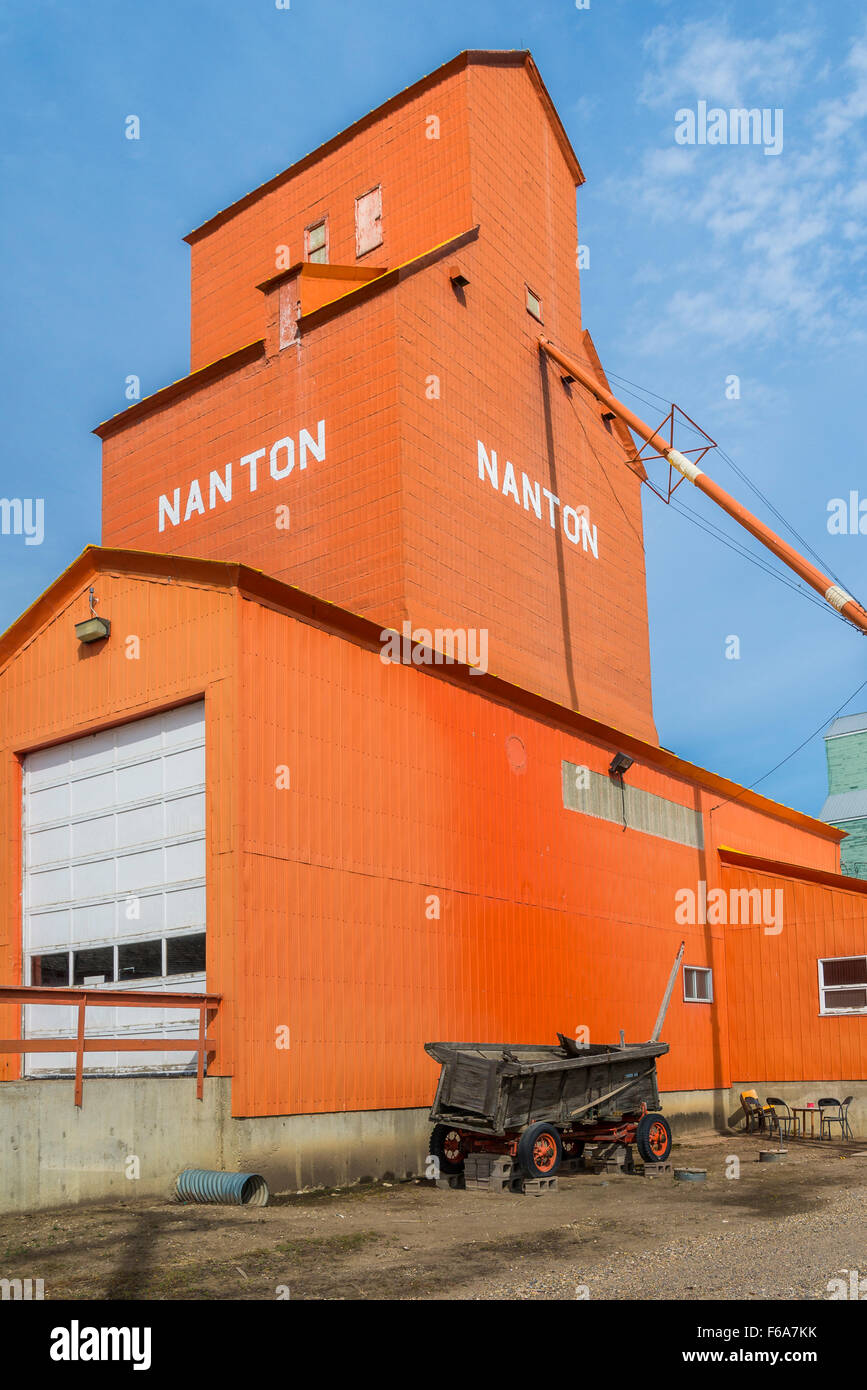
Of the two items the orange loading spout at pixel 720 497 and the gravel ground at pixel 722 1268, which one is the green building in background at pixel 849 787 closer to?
the orange loading spout at pixel 720 497

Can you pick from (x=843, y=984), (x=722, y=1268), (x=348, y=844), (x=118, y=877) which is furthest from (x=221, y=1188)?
(x=843, y=984)

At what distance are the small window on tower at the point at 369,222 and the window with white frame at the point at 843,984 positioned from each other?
18634 mm

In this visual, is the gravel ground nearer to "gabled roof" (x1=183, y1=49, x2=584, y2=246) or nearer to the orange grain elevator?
the orange grain elevator

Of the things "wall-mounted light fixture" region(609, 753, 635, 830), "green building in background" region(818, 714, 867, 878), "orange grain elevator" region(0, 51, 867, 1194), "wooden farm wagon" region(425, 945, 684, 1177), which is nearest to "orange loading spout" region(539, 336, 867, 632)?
"orange grain elevator" region(0, 51, 867, 1194)

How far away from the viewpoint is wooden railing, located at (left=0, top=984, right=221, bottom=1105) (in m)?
12.7

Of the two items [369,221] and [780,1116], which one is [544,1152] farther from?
[369,221]

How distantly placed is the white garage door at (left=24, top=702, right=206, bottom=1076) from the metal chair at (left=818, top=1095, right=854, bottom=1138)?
1391 centimetres

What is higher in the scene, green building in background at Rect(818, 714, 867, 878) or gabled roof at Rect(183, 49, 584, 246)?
gabled roof at Rect(183, 49, 584, 246)

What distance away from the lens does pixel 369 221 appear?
2877 cm

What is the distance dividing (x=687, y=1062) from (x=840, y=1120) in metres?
3.22

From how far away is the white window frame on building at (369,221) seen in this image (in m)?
28.5

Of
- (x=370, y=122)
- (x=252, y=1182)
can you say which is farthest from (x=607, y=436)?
(x=252, y=1182)

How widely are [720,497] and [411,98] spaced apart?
11675mm
